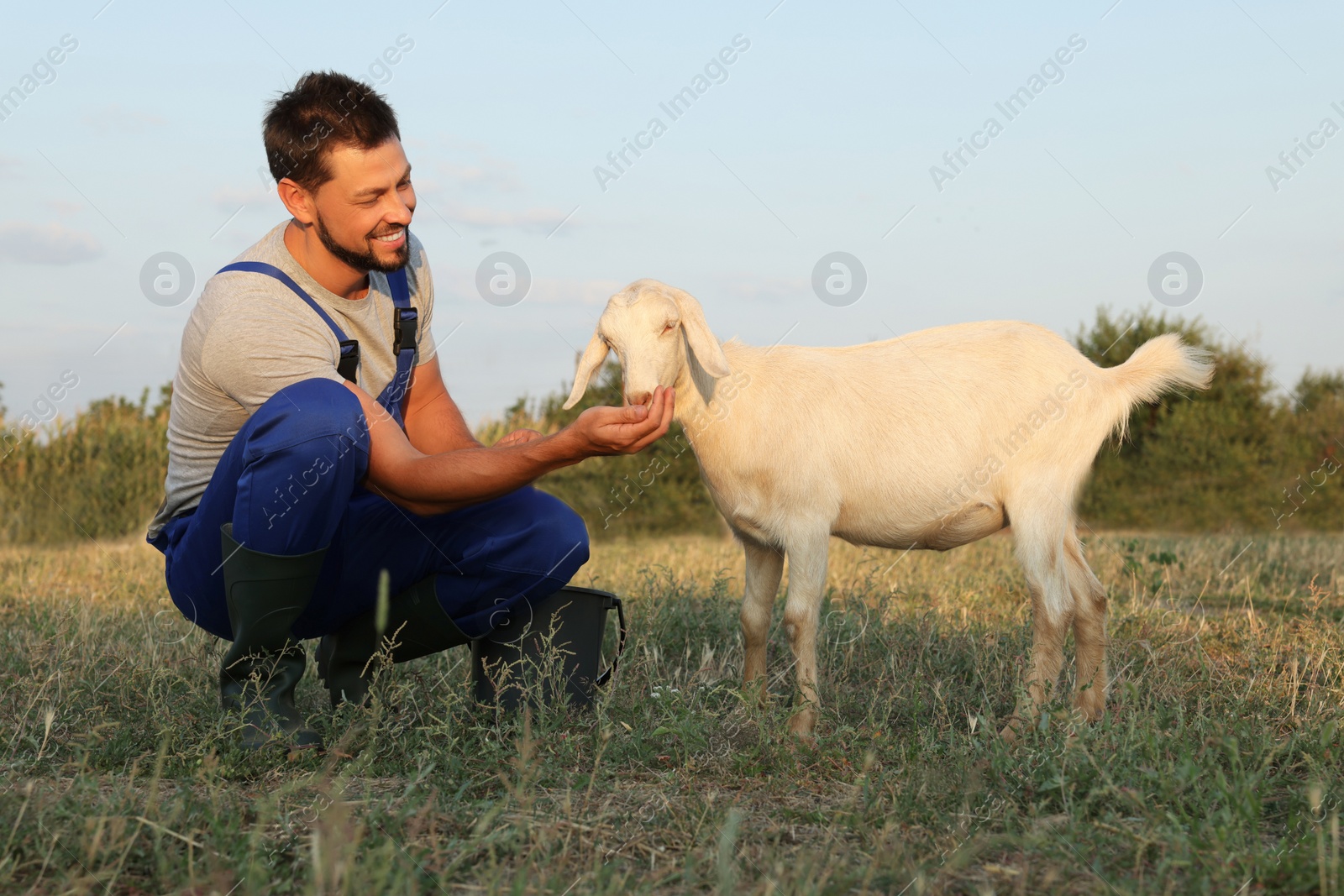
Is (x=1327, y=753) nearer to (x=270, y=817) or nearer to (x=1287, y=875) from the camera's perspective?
(x=1287, y=875)

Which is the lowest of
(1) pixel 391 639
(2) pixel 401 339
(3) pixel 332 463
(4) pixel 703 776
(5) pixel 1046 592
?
(4) pixel 703 776

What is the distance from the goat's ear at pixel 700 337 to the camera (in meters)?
3.83

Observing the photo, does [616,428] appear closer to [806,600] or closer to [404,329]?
[404,329]

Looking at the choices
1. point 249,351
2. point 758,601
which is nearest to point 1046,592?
point 758,601

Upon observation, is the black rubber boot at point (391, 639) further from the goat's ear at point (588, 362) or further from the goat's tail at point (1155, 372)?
the goat's tail at point (1155, 372)

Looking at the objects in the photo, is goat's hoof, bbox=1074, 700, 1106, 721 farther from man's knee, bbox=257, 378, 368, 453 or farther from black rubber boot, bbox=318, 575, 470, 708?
man's knee, bbox=257, 378, 368, 453

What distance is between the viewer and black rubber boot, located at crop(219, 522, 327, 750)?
3.10m

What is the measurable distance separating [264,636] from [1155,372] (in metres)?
3.67

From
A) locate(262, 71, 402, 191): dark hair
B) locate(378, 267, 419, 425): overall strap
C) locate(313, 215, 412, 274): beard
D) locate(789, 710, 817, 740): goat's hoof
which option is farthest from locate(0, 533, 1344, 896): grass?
locate(262, 71, 402, 191): dark hair

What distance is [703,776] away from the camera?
2934 millimetres

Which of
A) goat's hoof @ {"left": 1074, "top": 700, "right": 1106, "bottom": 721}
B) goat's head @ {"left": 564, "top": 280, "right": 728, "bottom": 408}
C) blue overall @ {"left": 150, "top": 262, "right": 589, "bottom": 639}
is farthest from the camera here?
goat's hoof @ {"left": 1074, "top": 700, "right": 1106, "bottom": 721}

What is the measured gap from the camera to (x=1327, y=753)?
9.48ft

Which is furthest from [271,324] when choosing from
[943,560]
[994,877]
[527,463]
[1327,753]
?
[943,560]

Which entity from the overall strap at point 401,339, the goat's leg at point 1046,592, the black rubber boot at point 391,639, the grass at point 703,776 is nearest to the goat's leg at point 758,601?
the grass at point 703,776
